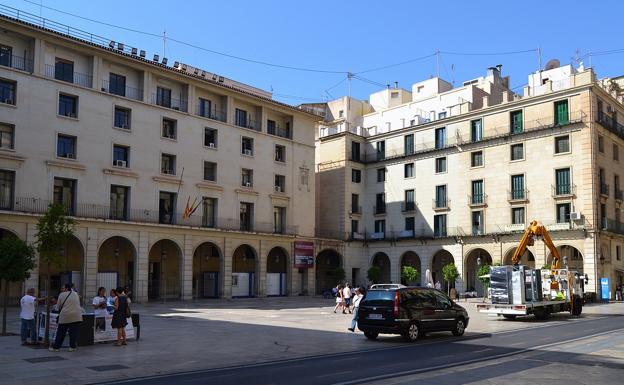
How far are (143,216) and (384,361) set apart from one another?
32.4m

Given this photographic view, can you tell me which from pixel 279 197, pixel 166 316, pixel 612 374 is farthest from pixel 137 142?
pixel 612 374

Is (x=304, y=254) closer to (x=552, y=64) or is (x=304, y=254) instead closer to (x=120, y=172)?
(x=120, y=172)

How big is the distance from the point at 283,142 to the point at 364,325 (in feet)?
120

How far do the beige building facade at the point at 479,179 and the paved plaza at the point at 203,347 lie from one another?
2321cm

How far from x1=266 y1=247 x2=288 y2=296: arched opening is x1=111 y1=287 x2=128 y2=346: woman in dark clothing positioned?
3480 cm

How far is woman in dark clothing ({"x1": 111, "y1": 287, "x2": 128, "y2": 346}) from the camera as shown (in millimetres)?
17125

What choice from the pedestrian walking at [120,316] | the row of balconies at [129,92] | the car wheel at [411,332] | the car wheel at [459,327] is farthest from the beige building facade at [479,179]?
the pedestrian walking at [120,316]

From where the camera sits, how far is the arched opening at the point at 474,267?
5450 cm

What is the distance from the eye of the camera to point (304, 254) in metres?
54.7

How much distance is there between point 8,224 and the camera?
3591cm

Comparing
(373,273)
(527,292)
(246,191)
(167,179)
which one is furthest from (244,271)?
(527,292)

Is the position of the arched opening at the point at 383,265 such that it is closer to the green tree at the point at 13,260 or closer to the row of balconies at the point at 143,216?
the row of balconies at the point at 143,216

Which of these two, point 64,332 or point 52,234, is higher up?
point 52,234

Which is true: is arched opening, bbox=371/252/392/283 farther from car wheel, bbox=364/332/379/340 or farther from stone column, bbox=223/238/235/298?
car wheel, bbox=364/332/379/340
